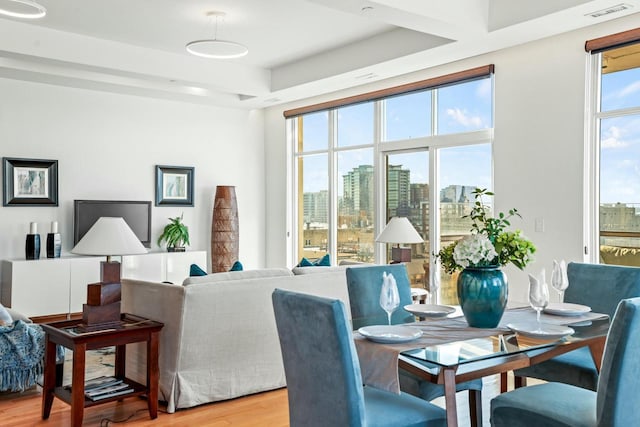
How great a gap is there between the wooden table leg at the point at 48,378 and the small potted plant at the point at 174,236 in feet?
13.4

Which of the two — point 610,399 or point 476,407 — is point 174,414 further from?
point 610,399

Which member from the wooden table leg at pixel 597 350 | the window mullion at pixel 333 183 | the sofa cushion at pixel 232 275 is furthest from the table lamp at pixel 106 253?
the window mullion at pixel 333 183

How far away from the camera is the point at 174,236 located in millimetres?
7582

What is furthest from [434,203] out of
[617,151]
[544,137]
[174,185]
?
[174,185]

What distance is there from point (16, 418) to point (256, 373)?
1455 mm

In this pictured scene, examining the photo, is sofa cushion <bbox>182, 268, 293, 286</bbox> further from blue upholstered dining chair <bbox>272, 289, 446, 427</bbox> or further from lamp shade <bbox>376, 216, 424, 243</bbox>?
blue upholstered dining chair <bbox>272, 289, 446, 427</bbox>

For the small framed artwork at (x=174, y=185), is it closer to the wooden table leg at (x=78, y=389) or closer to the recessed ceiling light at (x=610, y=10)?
the wooden table leg at (x=78, y=389)

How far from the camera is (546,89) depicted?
5152 mm

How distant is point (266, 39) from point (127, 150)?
2571mm

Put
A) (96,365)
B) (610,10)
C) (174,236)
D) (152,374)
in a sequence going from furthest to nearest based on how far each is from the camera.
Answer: (174,236) < (96,365) < (610,10) < (152,374)

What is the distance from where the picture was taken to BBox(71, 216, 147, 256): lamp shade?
333 cm

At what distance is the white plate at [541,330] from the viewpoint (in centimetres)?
241

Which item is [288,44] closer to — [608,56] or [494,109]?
[494,109]

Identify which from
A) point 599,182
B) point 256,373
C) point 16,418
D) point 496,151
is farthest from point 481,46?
point 16,418
